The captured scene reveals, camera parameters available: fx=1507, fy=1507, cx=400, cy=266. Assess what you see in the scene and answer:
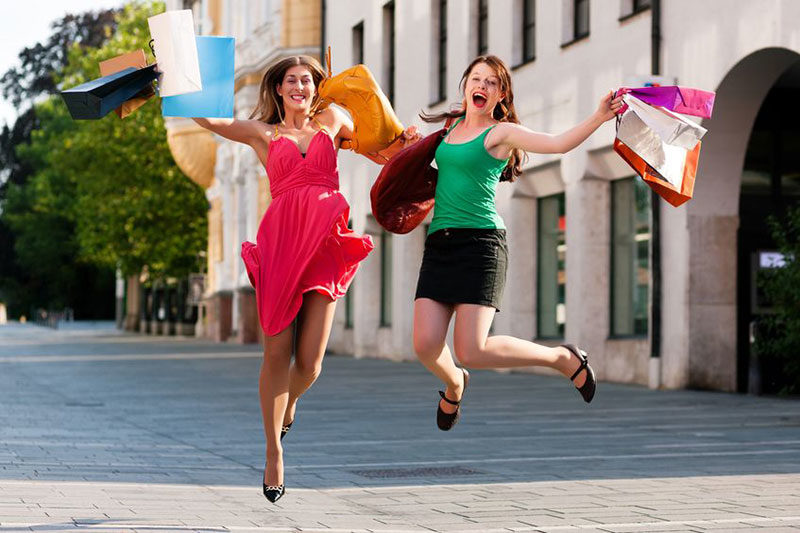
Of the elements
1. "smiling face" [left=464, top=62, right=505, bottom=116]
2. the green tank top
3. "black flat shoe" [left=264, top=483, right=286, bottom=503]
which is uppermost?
"smiling face" [left=464, top=62, right=505, bottom=116]

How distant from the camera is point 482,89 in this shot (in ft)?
24.7

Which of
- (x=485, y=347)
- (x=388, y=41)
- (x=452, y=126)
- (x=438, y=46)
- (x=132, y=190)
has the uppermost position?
(x=388, y=41)

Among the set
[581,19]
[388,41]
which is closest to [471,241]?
[581,19]

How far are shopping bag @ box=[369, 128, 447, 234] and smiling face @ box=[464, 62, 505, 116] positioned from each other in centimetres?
25

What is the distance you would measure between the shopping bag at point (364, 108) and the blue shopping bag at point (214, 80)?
0.59m

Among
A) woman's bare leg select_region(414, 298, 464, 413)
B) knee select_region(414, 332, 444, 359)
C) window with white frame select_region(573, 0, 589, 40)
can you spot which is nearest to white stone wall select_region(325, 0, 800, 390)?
window with white frame select_region(573, 0, 589, 40)

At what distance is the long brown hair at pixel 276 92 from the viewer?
7352mm

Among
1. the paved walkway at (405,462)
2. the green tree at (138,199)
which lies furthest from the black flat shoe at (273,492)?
the green tree at (138,199)

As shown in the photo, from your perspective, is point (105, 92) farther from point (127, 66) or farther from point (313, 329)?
point (313, 329)

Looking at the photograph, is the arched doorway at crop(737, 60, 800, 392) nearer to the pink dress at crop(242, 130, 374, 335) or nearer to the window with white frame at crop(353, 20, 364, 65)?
the pink dress at crop(242, 130, 374, 335)

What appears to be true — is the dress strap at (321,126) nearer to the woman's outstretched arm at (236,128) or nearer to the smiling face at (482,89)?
the woman's outstretched arm at (236,128)

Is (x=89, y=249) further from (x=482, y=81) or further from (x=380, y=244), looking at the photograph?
(x=482, y=81)

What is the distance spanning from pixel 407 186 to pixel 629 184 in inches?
538

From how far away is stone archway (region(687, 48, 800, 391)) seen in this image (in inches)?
725
